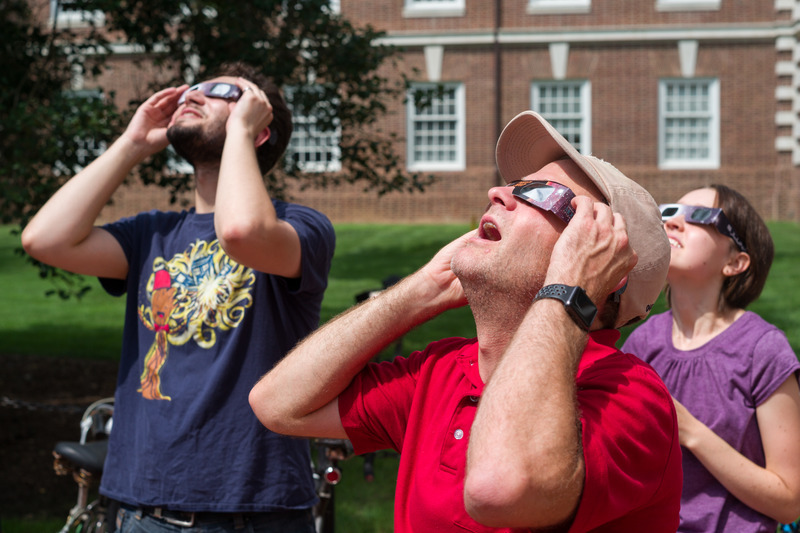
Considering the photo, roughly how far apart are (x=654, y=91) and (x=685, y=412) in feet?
70.1

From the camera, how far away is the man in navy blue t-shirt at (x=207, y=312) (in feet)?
8.60

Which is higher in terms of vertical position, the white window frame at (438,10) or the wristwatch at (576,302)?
the white window frame at (438,10)

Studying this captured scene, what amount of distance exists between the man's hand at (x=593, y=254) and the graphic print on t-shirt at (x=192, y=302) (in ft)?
4.52

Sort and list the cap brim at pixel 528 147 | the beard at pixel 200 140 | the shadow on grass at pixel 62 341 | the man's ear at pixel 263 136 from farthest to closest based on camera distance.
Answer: the shadow on grass at pixel 62 341 < the man's ear at pixel 263 136 < the beard at pixel 200 140 < the cap brim at pixel 528 147

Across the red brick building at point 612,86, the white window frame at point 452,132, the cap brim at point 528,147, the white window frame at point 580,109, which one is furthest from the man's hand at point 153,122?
the white window frame at point 580,109

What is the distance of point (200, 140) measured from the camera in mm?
3027

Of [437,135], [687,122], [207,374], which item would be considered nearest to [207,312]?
[207,374]

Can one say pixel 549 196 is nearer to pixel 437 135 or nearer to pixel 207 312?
pixel 207 312

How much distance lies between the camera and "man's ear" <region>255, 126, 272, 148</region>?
10.4 feet

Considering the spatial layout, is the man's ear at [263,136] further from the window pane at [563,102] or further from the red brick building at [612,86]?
the window pane at [563,102]

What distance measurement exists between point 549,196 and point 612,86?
21.9 m

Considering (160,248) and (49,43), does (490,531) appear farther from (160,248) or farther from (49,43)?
(49,43)

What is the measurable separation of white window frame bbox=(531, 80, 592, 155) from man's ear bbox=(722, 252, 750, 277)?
2009cm

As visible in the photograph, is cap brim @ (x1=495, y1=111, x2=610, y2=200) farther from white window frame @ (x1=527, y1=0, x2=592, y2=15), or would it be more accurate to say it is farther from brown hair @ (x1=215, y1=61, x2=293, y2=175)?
white window frame @ (x1=527, y1=0, x2=592, y2=15)
